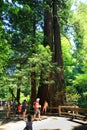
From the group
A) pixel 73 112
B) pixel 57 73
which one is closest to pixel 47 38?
pixel 57 73

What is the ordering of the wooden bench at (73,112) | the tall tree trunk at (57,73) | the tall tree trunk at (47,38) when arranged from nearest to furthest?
the wooden bench at (73,112), the tall tree trunk at (47,38), the tall tree trunk at (57,73)

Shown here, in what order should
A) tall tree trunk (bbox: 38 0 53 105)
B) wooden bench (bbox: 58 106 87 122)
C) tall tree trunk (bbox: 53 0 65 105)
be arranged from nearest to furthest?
wooden bench (bbox: 58 106 87 122), tall tree trunk (bbox: 38 0 53 105), tall tree trunk (bbox: 53 0 65 105)

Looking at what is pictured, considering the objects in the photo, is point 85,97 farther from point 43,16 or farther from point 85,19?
point 43,16

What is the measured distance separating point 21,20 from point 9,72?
5.57m

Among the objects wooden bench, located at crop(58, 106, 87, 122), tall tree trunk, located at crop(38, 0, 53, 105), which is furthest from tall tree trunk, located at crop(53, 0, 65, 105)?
wooden bench, located at crop(58, 106, 87, 122)

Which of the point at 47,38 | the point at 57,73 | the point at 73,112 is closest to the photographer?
the point at 73,112

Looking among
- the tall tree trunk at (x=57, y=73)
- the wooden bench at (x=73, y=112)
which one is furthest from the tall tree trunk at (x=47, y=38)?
the wooden bench at (x=73, y=112)

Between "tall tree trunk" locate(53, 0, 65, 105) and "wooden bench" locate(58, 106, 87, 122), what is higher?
"tall tree trunk" locate(53, 0, 65, 105)

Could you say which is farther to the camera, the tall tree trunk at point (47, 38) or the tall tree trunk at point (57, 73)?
the tall tree trunk at point (57, 73)

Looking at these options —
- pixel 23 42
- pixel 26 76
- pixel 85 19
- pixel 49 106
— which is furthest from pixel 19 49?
pixel 85 19

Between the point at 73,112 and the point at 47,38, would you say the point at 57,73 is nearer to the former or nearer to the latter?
the point at 47,38

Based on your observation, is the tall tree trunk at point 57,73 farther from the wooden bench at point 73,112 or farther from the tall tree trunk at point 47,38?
the wooden bench at point 73,112

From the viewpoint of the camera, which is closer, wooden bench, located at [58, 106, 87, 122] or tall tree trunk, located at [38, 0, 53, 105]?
wooden bench, located at [58, 106, 87, 122]

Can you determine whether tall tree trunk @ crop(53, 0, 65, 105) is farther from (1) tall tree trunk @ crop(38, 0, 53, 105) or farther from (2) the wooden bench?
(2) the wooden bench
